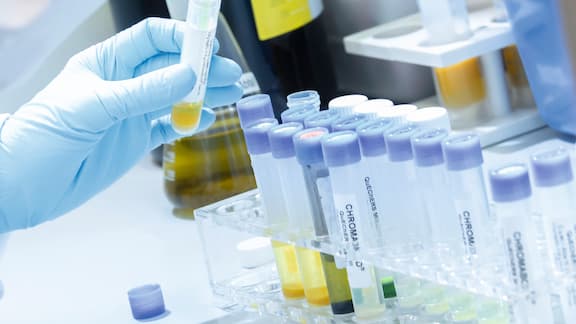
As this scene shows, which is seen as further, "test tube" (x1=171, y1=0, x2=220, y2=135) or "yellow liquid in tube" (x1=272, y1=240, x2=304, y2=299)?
"yellow liquid in tube" (x1=272, y1=240, x2=304, y2=299)

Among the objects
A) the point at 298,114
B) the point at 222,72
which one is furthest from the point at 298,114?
the point at 222,72

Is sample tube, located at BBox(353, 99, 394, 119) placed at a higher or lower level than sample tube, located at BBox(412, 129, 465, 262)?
higher

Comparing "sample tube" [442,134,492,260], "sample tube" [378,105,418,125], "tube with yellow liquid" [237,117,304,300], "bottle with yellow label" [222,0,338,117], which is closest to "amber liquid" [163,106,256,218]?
"bottle with yellow label" [222,0,338,117]

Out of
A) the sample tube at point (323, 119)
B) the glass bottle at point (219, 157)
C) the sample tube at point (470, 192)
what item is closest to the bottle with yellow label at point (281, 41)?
the glass bottle at point (219, 157)

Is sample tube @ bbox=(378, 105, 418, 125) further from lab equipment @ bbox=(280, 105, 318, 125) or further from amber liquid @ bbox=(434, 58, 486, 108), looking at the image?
amber liquid @ bbox=(434, 58, 486, 108)

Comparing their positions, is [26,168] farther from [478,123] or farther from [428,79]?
[428,79]

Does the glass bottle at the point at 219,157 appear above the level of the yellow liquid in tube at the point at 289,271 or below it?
above

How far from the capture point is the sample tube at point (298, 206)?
110 centimetres

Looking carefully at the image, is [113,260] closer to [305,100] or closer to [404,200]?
[305,100]

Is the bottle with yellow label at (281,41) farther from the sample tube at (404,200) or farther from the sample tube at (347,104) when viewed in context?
the sample tube at (404,200)

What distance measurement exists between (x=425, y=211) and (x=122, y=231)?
0.67 meters

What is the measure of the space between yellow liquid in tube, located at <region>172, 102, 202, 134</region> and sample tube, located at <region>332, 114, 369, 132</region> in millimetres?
141

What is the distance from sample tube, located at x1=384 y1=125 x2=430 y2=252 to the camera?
1.01 metres

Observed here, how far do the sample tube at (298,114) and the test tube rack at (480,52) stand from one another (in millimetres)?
338
